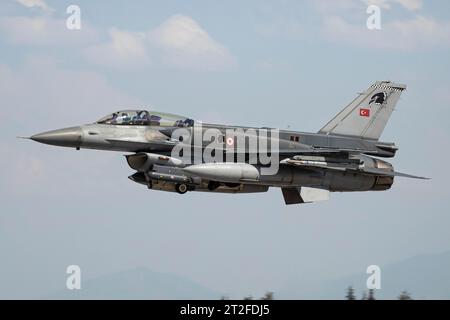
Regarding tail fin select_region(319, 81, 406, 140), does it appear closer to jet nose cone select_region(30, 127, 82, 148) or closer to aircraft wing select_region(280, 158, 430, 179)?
aircraft wing select_region(280, 158, 430, 179)

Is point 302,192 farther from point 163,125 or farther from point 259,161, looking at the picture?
point 163,125

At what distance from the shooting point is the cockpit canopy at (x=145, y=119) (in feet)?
72.8

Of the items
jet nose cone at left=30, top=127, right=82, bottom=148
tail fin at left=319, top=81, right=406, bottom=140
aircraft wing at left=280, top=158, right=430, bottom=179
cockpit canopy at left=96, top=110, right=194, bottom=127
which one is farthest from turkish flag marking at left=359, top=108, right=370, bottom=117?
jet nose cone at left=30, top=127, right=82, bottom=148

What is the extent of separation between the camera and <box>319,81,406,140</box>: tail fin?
83.8ft

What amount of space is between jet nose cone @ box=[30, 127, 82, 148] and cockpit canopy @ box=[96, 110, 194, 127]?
76 centimetres

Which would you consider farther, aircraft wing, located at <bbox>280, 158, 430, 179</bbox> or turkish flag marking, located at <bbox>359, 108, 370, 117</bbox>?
turkish flag marking, located at <bbox>359, 108, 370, 117</bbox>

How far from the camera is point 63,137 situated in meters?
21.6

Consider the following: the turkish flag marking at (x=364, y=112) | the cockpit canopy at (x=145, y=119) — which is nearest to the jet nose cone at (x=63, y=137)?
the cockpit canopy at (x=145, y=119)

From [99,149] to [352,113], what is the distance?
7801 millimetres

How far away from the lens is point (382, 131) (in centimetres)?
2577

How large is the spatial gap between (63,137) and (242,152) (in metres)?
4.53

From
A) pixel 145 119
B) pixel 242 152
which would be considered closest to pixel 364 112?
pixel 242 152

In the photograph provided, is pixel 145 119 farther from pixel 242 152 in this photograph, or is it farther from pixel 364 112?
pixel 364 112
